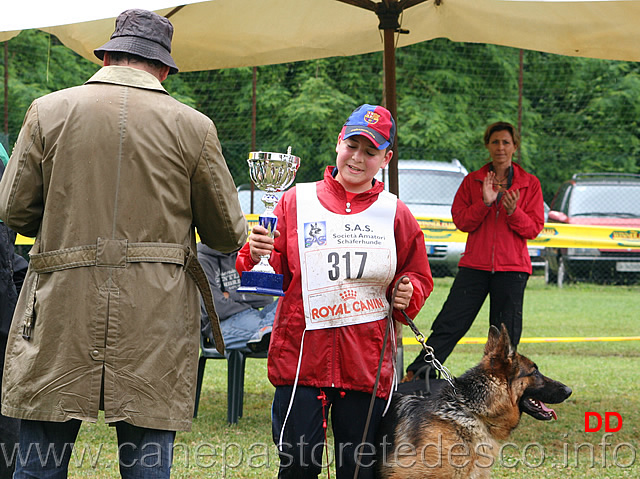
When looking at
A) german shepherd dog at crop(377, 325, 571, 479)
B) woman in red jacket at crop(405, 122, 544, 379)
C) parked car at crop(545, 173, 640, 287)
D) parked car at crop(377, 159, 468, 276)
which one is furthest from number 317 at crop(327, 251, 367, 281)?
parked car at crop(545, 173, 640, 287)

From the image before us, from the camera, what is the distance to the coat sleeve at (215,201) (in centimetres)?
275

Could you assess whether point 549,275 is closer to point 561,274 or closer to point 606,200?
point 561,274

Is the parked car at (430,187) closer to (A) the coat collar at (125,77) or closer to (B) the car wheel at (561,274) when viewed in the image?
(B) the car wheel at (561,274)

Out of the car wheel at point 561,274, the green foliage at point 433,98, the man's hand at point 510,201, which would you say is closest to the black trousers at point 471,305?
the man's hand at point 510,201

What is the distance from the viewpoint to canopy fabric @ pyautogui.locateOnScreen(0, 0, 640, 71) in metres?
6.18

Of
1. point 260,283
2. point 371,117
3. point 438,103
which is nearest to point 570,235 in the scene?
point 438,103

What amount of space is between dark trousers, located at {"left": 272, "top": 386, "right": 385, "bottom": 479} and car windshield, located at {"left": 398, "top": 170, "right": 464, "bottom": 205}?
12150mm

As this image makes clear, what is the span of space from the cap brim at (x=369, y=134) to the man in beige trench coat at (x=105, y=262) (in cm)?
68

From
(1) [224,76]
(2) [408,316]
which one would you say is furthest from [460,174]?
(2) [408,316]

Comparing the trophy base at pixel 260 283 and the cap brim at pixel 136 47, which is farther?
the trophy base at pixel 260 283

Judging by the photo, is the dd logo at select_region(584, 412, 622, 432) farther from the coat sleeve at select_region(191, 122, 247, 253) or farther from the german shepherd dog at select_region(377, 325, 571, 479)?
the coat sleeve at select_region(191, 122, 247, 253)

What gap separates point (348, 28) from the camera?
7266 millimetres

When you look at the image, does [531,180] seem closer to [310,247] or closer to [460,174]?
[310,247]

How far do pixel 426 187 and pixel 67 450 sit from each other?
13.0m
